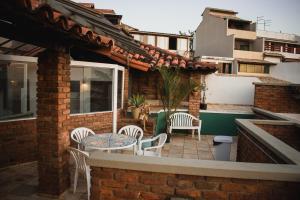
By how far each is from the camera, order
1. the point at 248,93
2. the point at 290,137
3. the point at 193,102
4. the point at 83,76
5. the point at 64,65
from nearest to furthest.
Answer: the point at 64,65
the point at 290,137
the point at 83,76
the point at 193,102
the point at 248,93

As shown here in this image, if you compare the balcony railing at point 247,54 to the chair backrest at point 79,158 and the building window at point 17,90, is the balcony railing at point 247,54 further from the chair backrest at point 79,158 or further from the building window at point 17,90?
→ the chair backrest at point 79,158

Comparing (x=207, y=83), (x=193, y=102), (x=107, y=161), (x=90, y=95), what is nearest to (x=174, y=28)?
(x=207, y=83)

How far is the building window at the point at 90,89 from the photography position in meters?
6.72

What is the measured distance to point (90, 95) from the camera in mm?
7121

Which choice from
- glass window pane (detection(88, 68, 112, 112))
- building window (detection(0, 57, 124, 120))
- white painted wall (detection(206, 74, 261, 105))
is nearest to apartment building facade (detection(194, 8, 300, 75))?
white painted wall (detection(206, 74, 261, 105))

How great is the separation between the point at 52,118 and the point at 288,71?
2413 cm

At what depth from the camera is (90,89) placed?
23.3 ft

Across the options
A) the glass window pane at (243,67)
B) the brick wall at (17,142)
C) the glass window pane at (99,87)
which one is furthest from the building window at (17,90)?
the glass window pane at (243,67)

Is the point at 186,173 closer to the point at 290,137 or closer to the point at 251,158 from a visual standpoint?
the point at 251,158

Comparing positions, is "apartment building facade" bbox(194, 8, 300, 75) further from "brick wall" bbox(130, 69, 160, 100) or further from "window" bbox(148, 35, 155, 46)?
"brick wall" bbox(130, 69, 160, 100)

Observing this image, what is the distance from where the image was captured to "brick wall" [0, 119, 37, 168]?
5449 millimetres

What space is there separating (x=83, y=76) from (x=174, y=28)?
1633 inches

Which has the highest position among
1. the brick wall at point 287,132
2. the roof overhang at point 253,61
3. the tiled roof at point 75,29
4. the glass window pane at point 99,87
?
the roof overhang at point 253,61

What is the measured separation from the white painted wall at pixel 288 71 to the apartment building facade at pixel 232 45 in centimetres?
325
